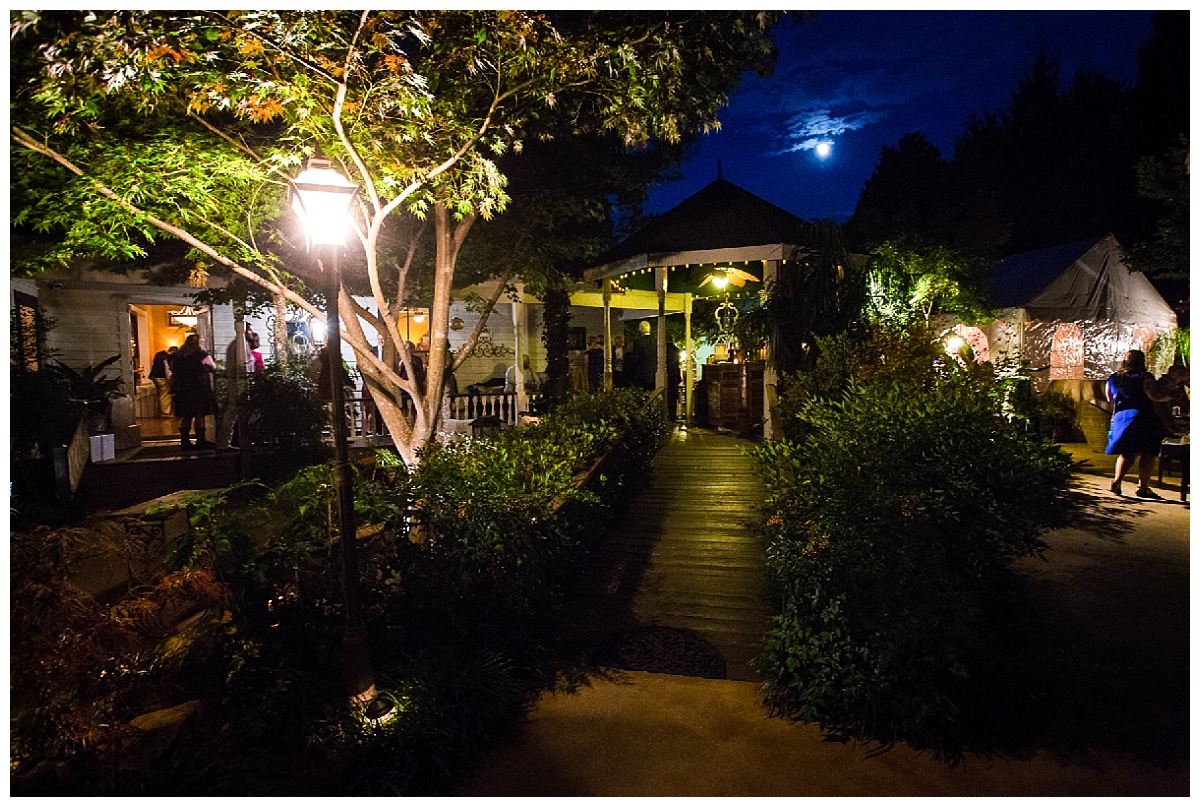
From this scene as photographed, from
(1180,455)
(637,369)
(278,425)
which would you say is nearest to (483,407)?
(278,425)

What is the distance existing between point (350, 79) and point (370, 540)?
3778 millimetres

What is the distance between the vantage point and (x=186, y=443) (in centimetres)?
991

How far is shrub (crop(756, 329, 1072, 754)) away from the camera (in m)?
3.94

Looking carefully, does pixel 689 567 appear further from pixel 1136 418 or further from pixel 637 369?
pixel 637 369

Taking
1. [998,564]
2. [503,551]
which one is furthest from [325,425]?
[998,564]

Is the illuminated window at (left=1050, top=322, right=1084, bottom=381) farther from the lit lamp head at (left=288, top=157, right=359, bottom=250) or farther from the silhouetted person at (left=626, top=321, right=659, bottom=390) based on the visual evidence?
the lit lamp head at (left=288, top=157, right=359, bottom=250)

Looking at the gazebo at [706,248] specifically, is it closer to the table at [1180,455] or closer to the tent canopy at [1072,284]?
the table at [1180,455]

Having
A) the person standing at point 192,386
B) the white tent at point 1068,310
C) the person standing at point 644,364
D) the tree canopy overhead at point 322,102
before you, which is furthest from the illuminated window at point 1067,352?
the person standing at point 192,386

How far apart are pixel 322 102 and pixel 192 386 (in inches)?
260

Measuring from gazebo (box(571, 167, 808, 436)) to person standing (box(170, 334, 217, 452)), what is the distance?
255 inches

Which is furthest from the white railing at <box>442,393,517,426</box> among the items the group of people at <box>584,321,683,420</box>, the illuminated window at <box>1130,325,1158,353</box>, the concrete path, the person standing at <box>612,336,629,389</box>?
the illuminated window at <box>1130,325,1158,353</box>

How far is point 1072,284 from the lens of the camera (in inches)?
572

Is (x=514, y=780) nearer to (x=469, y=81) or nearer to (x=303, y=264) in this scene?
(x=469, y=81)

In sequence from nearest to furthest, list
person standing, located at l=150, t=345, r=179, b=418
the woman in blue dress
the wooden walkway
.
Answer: the wooden walkway → the woman in blue dress → person standing, located at l=150, t=345, r=179, b=418
